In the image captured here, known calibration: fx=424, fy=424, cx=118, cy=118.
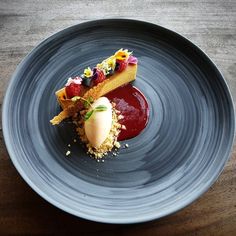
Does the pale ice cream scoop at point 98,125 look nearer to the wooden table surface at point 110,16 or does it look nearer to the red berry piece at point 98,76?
the red berry piece at point 98,76

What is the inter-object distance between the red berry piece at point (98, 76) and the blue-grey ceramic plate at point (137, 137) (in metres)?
0.09

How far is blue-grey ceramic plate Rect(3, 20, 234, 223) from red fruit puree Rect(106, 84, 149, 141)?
0.06ft

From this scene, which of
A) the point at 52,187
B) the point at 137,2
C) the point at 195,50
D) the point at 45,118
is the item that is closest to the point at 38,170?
the point at 52,187

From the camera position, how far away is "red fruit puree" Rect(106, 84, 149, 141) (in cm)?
121

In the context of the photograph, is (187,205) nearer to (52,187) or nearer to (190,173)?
(190,173)

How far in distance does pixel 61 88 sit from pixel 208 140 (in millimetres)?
452

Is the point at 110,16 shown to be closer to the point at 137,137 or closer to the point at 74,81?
the point at 74,81

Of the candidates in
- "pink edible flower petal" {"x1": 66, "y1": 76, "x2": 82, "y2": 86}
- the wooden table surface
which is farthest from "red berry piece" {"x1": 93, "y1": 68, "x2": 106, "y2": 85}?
the wooden table surface

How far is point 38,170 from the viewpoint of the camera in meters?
1.10

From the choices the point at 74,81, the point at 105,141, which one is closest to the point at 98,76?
the point at 74,81

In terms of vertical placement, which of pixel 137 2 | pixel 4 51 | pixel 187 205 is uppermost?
pixel 137 2

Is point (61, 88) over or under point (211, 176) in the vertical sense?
Result: over

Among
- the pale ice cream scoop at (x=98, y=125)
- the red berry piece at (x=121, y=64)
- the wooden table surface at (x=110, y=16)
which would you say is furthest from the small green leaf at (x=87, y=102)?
the wooden table surface at (x=110, y=16)

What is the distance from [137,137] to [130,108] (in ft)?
0.34
